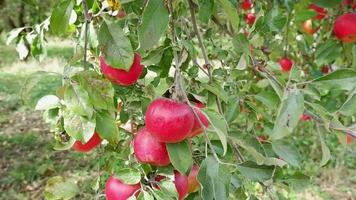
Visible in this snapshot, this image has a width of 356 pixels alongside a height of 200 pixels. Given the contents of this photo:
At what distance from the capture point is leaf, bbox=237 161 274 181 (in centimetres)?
76

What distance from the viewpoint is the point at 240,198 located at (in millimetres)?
804

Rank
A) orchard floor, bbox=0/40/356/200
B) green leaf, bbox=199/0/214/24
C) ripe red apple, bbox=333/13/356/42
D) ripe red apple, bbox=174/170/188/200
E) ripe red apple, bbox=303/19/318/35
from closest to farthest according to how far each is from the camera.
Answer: ripe red apple, bbox=174/170/188/200 < green leaf, bbox=199/0/214/24 < ripe red apple, bbox=333/13/356/42 < ripe red apple, bbox=303/19/318/35 < orchard floor, bbox=0/40/356/200

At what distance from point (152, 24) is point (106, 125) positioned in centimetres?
16

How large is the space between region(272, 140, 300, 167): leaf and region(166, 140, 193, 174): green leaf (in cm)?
35

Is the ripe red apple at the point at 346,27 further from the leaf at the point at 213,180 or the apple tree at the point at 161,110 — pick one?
the leaf at the point at 213,180

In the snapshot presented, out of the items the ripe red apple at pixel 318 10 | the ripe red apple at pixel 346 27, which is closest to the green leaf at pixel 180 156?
the ripe red apple at pixel 346 27

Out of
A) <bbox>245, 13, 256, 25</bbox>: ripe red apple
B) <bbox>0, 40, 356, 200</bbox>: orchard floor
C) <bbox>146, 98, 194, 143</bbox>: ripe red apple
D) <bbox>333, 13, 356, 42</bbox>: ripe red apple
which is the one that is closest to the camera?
<bbox>146, 98, 194, 143</bbox>: ripe red apple

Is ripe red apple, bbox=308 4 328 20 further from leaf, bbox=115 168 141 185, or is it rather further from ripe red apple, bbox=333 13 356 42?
leaf, bbox=115 168 141 185

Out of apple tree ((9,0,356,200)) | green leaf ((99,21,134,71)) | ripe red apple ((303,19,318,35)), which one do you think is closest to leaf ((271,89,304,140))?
apple tree ((9,0,356,200))

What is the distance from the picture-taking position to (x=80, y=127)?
2.25ft

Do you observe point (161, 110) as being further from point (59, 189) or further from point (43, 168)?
point (43, 168)

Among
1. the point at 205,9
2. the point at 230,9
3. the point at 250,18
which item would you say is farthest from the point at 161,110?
the point at 250,18

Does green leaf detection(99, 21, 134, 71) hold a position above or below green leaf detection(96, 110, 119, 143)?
above

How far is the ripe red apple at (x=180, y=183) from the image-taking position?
750 mm
